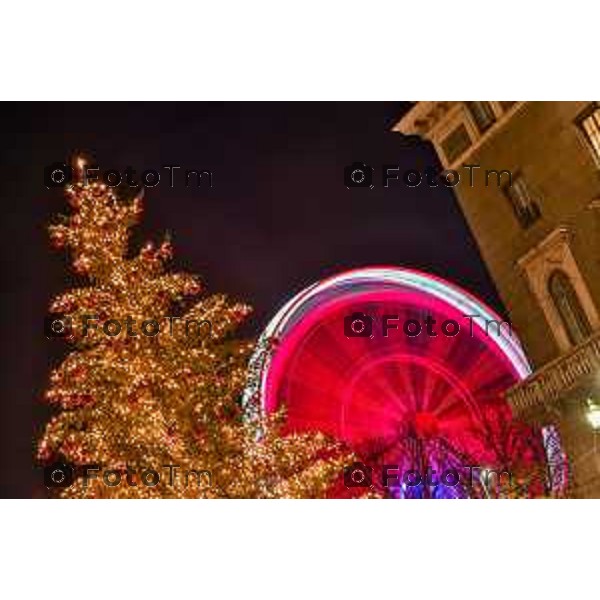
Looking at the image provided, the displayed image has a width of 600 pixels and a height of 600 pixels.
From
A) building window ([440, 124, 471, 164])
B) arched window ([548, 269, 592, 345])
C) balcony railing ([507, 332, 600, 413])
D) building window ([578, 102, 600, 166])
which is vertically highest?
building window ([440, 124, 471, 164])

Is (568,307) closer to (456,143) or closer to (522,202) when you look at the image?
(522,202)

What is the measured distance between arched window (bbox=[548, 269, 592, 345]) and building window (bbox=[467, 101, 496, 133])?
2.32m

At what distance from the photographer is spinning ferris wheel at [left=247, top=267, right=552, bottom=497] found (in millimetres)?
13172

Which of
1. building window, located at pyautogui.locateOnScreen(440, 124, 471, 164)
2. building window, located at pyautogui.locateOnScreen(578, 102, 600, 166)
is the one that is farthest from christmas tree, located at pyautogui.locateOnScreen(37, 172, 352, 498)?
building window, located at pyautogui.locateOnScreen(578, 102, 600, 166)

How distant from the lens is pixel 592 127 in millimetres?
11992

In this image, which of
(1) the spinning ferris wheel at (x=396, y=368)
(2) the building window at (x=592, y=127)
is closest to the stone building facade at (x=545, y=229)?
(2) the building window at (x=592, y=127)

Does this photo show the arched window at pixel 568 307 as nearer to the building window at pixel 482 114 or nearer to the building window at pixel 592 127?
the building window at pixel 592 127

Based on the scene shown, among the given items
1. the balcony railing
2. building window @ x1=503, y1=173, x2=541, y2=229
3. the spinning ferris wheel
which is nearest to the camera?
the balcony railing

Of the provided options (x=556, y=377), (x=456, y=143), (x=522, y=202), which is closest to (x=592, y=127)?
(x=456, y=143)

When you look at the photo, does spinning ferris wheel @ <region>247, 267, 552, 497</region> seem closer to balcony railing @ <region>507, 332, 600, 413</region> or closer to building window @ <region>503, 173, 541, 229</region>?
balcony railing @ <region>507, 332, 600, 413</region>

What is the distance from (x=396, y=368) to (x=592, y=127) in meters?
4.69

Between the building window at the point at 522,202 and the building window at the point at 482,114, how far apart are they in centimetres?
106
